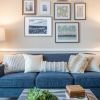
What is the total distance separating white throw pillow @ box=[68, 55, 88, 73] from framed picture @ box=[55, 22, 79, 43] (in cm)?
60

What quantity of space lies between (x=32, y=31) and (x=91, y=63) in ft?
4.80

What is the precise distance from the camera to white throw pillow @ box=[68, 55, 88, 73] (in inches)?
165

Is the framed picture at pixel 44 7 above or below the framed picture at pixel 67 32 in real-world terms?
above

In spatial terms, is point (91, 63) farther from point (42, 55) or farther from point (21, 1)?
point (21, 1)

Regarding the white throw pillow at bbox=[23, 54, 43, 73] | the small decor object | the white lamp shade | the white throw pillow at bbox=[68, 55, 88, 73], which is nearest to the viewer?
the small decor object

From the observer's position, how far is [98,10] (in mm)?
4820

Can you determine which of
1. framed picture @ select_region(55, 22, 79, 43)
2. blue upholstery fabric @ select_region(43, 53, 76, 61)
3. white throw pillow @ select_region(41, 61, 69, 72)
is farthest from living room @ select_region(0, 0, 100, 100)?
white throw pillow @ select_region(41, 61, 69, 72)

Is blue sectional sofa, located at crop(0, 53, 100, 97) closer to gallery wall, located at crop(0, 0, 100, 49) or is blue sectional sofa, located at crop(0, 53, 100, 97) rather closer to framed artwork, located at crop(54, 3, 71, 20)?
gallery wall, located at crop(0, 0, 100, 49)

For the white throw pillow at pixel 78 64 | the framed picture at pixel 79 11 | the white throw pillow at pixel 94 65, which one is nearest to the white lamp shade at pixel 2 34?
the white throw pillow at pixel 78 64

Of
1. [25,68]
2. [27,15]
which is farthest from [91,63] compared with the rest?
[27,15]

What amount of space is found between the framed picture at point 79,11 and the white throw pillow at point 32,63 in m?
1.28

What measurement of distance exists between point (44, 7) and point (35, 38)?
71cm

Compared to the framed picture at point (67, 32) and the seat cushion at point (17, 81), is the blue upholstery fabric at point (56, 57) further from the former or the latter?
the seat cushion at point (17, 81)

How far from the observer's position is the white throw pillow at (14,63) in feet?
14.2
